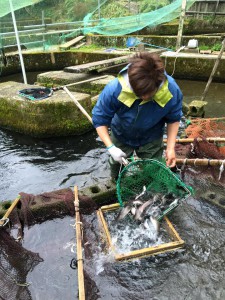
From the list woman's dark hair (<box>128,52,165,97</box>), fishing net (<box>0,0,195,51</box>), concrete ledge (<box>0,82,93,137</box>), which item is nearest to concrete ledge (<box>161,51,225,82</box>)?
fishing net (<box>0,0,195,51</box>)

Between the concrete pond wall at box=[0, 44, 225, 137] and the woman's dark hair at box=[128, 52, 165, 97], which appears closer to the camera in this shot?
the woman's dark hair at box=[128, 52, 165, 97]

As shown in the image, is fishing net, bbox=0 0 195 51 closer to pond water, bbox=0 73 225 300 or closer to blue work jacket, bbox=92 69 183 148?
pond water, bbox=0 73 225 300


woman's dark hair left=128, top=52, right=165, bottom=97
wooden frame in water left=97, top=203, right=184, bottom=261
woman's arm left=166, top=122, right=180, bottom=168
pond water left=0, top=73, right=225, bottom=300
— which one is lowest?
pond water left=0, top=73, right=225, bottom=300

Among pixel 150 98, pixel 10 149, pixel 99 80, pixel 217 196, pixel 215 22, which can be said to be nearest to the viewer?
pixel 150 98

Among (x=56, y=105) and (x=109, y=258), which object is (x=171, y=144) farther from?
(x=56, y=105)

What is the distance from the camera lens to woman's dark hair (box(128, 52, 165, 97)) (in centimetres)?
279

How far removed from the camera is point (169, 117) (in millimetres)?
3691

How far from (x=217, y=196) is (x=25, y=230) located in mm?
3283

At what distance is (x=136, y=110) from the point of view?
3490mm

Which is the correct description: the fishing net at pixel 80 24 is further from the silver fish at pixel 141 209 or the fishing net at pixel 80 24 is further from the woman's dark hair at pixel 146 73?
the silver fish at pixel 141 209

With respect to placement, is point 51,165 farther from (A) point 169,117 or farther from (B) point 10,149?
(A) point 169,117

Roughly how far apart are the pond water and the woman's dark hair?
2317 mm

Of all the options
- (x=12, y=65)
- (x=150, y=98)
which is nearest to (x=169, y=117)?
(x=150, y=98)

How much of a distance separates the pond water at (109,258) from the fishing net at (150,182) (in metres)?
0.74
